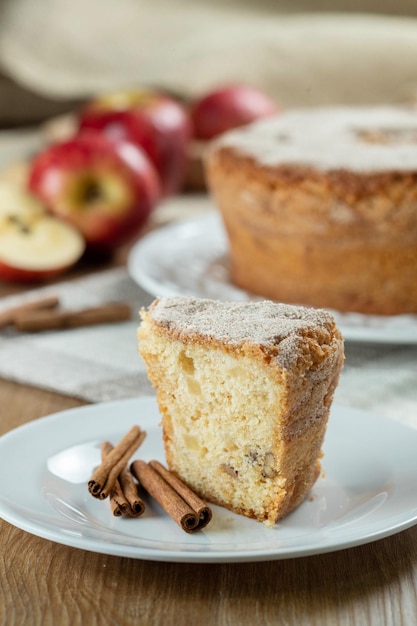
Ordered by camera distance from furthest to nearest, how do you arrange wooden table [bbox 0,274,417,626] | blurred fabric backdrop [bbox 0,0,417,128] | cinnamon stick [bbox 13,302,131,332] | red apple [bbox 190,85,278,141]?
blurred fabric backdrop [bbox 0,0,417,128], red apple [bbox 190,85,278,141], cinnamon stick [bbox 13,302,131,332], wooden table [bbox 0,274,417,626]

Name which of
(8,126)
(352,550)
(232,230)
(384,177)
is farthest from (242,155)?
(8,126)

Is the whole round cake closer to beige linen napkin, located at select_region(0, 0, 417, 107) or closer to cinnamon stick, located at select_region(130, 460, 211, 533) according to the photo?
cinnamon stick, located at select_region(130, 460, 211, 533)

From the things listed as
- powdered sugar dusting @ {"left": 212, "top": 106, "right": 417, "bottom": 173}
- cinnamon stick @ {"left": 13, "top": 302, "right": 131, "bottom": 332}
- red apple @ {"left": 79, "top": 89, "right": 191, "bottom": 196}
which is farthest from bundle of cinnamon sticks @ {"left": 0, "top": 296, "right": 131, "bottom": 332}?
red apple @ {"left": 79, "top": 89, "right": 191, "bottom": 196}

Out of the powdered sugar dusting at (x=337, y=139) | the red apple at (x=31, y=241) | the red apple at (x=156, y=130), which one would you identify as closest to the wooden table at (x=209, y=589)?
the powdered sugar dusting at (x=337, y=139)

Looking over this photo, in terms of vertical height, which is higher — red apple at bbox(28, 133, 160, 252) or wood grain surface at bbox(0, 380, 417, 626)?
wood grain surface at bbox(0, 380, 417, 626)

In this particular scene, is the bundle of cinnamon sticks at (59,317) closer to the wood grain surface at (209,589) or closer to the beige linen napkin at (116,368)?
the beige linen napkin at (116,368)

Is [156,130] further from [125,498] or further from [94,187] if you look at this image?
[125,498]

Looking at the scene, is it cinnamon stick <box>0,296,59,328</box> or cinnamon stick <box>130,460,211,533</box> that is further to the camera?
cinnamon stick <box>0,296,59,328</box>
